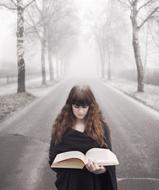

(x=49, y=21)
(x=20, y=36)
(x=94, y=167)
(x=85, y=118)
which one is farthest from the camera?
(x=49, y=21)

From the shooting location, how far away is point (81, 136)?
359 cm

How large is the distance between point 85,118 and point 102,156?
1.36ft

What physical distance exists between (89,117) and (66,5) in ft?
136

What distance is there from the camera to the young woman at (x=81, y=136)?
355 cm

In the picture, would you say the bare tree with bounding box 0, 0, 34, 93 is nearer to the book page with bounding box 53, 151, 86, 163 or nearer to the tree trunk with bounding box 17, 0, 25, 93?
the tree trunk with bounding box 17, 0, 25, 93

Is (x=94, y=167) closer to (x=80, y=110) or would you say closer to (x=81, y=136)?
(x=81, y=136)

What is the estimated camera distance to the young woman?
3.55m

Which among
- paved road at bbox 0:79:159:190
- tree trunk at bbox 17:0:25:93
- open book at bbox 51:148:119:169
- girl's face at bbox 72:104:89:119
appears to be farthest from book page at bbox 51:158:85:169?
tree trunk at bbox 17:0:25:93

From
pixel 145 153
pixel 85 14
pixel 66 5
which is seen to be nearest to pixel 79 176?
pixel 145 153

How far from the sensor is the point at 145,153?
31.8 ft

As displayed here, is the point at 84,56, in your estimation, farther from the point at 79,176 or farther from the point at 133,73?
the point at 79,176

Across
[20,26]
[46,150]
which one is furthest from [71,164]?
[20,26]

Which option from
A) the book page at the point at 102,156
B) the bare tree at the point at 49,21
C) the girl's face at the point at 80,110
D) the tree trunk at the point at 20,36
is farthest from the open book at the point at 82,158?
the bare tree at the point at 49,21

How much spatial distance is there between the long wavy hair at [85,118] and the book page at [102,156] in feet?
0.47
